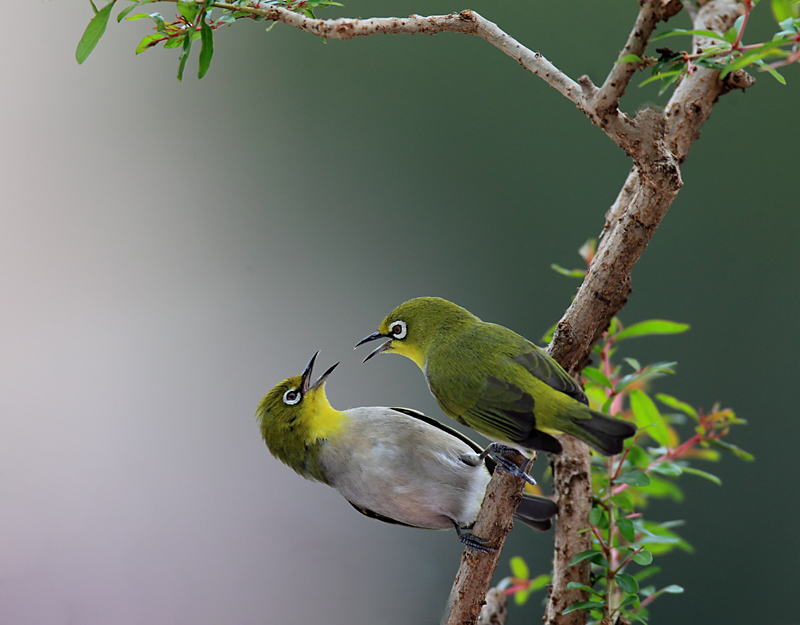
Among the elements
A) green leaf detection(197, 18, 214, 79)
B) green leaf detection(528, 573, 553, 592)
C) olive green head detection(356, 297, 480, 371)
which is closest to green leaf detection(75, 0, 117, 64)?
green leaf detection(197, 18, 214, 79)

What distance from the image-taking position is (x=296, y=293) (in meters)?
1.92

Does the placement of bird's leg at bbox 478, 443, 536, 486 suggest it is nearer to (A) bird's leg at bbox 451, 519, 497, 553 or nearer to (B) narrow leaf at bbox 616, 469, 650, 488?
(A) bird's leg at bbox 451, 519, 497, 553

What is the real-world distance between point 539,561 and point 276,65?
5.84 feet

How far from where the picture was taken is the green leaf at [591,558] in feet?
3.61

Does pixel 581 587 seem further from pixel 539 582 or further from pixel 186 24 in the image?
pixel 186 24

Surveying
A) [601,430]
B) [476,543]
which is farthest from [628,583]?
[601,430]

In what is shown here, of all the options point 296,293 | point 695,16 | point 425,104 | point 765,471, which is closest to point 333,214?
point 296,293

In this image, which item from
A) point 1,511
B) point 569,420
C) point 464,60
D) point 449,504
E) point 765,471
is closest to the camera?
point 569,420

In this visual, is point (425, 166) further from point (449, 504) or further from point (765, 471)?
point (765, 471)

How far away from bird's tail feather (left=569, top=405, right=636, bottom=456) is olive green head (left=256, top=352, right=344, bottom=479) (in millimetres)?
392

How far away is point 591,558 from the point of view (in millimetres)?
1139

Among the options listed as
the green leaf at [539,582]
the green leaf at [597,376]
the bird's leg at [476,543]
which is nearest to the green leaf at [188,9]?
the bird's leg at [476,543]

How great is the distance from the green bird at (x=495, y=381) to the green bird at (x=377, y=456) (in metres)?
0.13

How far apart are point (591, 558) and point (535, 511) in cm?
18
